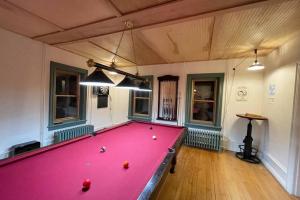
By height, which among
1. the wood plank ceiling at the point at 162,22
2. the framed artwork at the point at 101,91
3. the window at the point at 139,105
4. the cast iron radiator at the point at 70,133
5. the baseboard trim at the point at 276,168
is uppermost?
the wood plank ceiling at the point at 162,22

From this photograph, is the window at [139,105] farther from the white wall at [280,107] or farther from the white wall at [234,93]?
the white wall at [280,107]

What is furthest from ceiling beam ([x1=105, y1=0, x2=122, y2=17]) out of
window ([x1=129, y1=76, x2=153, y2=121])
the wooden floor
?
window ([x1=129, y1=76, x2=153, y2=121])

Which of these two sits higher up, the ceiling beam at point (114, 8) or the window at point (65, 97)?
the ceiling beam at point (114, 8)

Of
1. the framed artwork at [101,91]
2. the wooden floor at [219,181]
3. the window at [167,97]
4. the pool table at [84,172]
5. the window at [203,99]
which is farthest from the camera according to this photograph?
the window at [167,97]

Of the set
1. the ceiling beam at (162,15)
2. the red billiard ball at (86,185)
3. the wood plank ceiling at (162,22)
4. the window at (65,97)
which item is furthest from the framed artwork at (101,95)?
the red billiard ball at (86,185)

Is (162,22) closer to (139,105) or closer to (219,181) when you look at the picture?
(219,181)

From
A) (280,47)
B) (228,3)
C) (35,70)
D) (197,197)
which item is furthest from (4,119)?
(280,47)

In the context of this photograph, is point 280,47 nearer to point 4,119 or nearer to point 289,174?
point 289,174

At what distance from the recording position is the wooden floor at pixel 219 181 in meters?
2.18

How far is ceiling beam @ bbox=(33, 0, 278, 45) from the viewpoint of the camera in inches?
62.2

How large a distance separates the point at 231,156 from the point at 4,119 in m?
4.83

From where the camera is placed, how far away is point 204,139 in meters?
3.98

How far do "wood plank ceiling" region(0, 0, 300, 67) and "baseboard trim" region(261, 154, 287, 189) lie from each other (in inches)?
90.4

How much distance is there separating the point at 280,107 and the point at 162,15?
2791 mm
